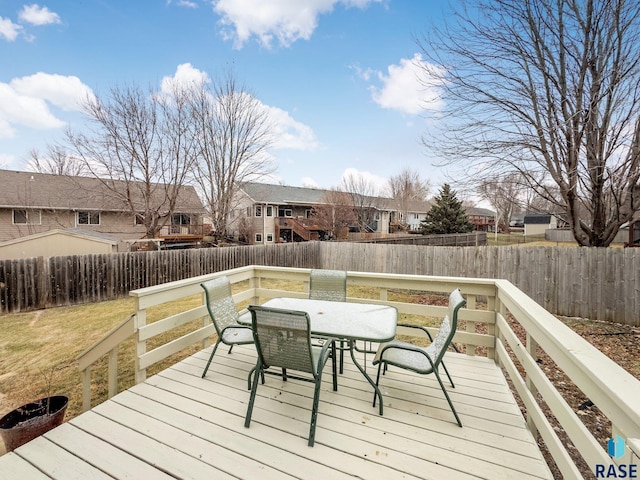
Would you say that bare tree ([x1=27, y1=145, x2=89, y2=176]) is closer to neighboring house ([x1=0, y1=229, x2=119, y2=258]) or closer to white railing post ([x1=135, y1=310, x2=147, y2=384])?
neighboring house ([x1=0, y1=229, x2=119, y2=258])

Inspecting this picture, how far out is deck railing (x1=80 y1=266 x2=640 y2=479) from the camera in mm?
1054

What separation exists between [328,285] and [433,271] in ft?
20.5

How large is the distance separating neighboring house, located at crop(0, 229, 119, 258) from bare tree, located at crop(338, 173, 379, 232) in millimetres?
17252

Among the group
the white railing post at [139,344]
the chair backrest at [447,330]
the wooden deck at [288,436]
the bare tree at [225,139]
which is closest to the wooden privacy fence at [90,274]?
the bare tree at [225,139]

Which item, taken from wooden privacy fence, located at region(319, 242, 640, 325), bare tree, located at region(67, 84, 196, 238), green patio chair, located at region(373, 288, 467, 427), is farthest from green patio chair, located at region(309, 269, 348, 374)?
bare tree, located at region(67, 84, 196, 238)

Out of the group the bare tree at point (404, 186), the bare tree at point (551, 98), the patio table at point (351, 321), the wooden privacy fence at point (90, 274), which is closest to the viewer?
the patio table at point (351, 321)

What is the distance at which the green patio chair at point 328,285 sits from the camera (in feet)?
12.4

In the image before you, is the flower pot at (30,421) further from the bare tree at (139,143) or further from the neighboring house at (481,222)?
the neighboring house at (481,222)

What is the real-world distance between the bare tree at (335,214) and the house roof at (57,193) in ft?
30.7

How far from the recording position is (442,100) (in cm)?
670

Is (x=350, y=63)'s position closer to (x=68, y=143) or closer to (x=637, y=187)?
(x=637, y=187)

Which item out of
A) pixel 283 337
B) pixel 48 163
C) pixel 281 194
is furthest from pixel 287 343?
pixel 48 163

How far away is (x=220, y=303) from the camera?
10.7 feet

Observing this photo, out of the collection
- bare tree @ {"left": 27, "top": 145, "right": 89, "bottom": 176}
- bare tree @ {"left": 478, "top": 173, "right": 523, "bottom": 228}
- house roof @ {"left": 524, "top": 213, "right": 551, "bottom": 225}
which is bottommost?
bare tree @ {"left": 478, "top": 173, "right": 523, "bottom": 228}
